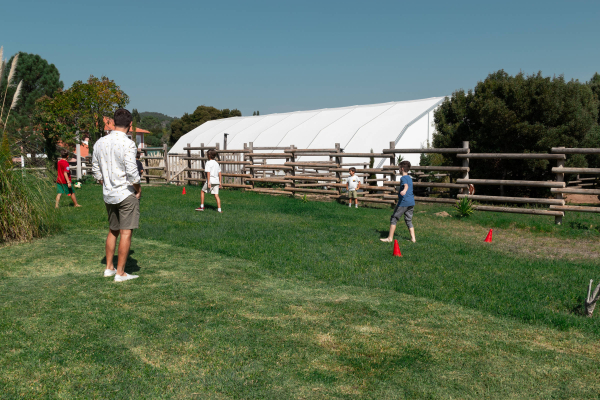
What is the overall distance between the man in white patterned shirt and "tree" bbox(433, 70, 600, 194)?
18908 millimetres

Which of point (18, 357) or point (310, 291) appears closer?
point (18, 357)

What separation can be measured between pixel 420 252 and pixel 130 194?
478 cm

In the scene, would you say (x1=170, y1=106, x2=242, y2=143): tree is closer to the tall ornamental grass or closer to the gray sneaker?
the tall ornamental grass

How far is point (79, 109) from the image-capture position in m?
25.8

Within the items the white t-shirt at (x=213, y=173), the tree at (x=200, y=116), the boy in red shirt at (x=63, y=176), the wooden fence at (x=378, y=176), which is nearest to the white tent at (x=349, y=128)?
the wooden fence at (x=378, y=176)

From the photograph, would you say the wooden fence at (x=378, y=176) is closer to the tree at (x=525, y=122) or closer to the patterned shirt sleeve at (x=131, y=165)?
the tree at (x=525, y=122)

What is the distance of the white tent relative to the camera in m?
26.1

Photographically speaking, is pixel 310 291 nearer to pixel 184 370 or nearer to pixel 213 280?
pixel 213 280

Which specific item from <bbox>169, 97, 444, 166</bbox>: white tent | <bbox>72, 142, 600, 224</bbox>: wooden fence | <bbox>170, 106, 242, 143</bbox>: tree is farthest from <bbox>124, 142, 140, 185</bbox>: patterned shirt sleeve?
<bbox>170, 106, 242, 143</bbox>: tree

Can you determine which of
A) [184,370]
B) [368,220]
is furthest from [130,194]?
[368,220]

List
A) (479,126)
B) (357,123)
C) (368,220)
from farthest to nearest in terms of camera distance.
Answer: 1. (357,123)
2. (479,126)
3. (368,220)

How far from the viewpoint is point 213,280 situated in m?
5.72

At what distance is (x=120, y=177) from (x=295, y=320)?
9.06ft

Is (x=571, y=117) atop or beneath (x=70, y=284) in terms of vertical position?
atop
